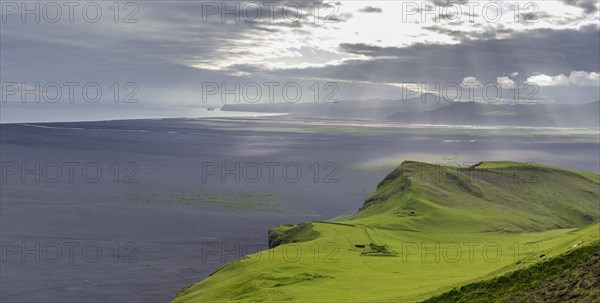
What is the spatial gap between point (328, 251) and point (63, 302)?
46.3m

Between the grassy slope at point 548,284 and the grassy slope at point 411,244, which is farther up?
the grassy slope at point 548,284

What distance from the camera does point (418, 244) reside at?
125 meters

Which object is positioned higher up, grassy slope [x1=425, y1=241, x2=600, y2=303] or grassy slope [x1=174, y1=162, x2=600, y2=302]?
grassy slope [x1=425, y1=241, x2=600, y2=303]

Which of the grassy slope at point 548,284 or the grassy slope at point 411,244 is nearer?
the grassy slope at point 548,284

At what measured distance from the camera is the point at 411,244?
124 metres

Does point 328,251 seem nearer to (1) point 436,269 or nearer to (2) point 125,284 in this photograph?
(1) point 436,269

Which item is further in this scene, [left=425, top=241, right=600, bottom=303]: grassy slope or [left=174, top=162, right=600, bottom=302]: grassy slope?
[left=174, top=162, right=600, bottom=302]: grassy slope

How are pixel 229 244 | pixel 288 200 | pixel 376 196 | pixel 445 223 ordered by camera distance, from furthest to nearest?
1. pixel 288 200
2. pixel 376 196
3. pixel 445 223
4. pixel 229 244

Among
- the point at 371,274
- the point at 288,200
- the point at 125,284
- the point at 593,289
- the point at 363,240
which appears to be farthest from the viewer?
the point at 288,200

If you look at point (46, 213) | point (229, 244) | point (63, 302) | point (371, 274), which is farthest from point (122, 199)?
point (371, 274)

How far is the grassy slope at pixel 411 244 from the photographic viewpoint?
81.8 m

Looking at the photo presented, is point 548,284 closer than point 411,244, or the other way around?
point 548,284

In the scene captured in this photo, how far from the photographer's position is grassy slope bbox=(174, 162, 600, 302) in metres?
81.8

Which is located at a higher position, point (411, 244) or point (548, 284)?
point (548, 284)
